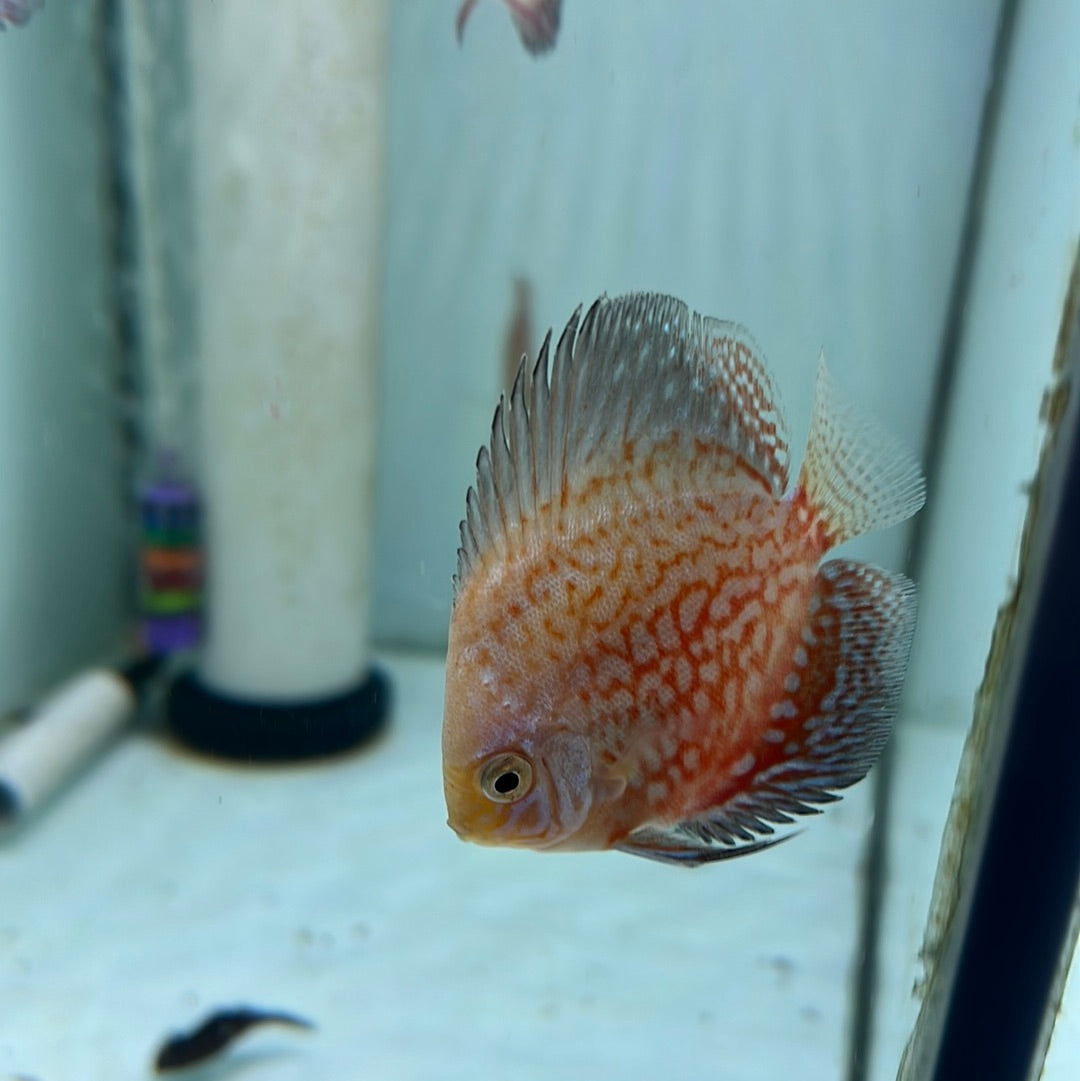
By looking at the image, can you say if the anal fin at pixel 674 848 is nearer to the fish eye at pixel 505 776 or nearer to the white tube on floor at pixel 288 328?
the fish eye at pixel 505 776

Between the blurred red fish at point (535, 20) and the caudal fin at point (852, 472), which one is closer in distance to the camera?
the caudal fin at point (852, 472)

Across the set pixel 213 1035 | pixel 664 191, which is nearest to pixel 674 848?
pixel 213 1035

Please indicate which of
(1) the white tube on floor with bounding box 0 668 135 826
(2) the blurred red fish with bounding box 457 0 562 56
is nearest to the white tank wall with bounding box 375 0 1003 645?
(2) the blurred red fish with bounding box 457 0 562 56

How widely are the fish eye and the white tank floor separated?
41cm

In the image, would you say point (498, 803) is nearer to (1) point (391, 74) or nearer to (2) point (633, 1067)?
(2) point (633, 1067)

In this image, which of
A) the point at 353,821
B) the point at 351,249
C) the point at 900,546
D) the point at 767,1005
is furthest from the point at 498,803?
the point at 351,249

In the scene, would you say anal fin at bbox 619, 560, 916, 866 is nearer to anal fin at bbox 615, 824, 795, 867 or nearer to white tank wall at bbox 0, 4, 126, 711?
anal fin at bbox 615, 824, 795, 867

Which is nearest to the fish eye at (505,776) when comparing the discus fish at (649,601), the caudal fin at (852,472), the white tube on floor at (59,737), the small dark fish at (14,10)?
the discus fish at (649,601)

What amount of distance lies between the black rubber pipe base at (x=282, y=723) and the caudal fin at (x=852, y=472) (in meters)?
0.80

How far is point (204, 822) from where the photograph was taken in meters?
1.03

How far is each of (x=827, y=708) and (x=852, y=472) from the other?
0.28 feet

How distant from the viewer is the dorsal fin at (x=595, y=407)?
0.29m

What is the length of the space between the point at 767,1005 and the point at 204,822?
1.99 feet

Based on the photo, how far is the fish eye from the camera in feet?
0.97
